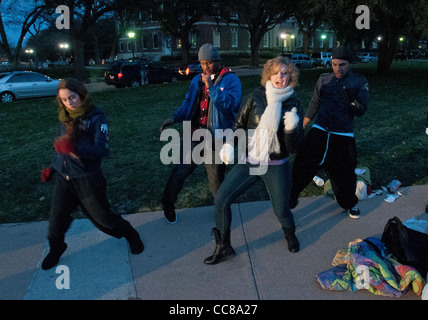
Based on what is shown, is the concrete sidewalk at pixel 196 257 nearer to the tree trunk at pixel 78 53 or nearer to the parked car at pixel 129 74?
the parked car at pixel 129 74

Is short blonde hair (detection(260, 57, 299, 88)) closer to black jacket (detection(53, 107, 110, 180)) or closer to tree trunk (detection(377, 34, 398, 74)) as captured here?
black jacket (detection(53, 107, 110, 180))

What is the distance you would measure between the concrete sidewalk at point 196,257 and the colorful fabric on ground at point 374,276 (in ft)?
0.22

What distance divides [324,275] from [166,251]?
1.52 m

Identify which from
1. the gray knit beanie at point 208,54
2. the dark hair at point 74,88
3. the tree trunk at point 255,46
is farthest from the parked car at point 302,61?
the dark hair at point 74,88

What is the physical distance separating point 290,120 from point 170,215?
6.27 ft

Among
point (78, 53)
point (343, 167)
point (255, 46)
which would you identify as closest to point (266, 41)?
point (255, 46)

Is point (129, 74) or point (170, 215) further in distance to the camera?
point (129, 74)

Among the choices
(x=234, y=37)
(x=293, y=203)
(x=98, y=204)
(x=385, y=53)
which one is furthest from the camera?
(x=234, y=37)

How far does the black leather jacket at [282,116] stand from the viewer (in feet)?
10.6

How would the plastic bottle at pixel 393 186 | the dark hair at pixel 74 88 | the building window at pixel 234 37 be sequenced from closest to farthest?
the dark hair at pixel 74 88, the plastic bottle at pixel 393 186, the building window at pixel 234 37

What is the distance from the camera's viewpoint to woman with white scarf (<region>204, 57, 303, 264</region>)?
10.3ft

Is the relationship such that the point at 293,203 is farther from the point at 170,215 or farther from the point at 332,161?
the point at 170,215

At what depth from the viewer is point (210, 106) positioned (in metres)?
3.75
